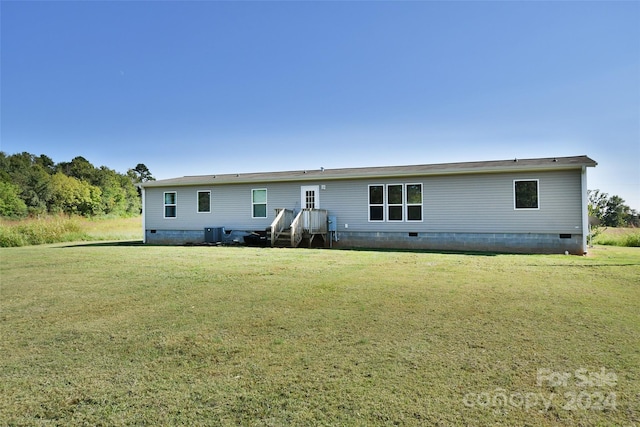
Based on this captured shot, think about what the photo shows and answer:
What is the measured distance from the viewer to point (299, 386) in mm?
2732

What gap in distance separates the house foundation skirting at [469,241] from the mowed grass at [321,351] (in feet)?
19.3

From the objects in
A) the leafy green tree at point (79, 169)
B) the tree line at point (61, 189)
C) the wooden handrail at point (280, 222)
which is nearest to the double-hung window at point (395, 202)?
the wooden handrail at point (280, 222)

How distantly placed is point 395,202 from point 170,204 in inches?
401

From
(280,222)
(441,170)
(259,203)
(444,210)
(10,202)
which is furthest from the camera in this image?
(10,202)

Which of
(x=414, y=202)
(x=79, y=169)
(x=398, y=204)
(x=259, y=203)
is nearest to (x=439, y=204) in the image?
(x=414, y=202)

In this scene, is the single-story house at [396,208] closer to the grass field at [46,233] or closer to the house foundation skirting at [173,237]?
the house foundation skirting at [173,237]

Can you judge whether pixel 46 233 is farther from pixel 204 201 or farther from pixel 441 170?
pixel 441 170

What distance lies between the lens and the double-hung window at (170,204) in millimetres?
17625

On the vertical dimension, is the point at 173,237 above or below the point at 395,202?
below

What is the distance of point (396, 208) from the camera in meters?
14.5

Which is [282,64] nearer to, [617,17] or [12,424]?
[617,17]

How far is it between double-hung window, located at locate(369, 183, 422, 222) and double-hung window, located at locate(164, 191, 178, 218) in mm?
8950

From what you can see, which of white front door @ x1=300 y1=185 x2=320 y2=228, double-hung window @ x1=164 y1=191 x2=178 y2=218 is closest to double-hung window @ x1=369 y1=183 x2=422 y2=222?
white front door @ x1=300 y1=185 x2=320 y2=228

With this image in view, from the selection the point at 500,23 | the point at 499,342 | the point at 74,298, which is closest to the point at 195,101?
the point at 500,23
